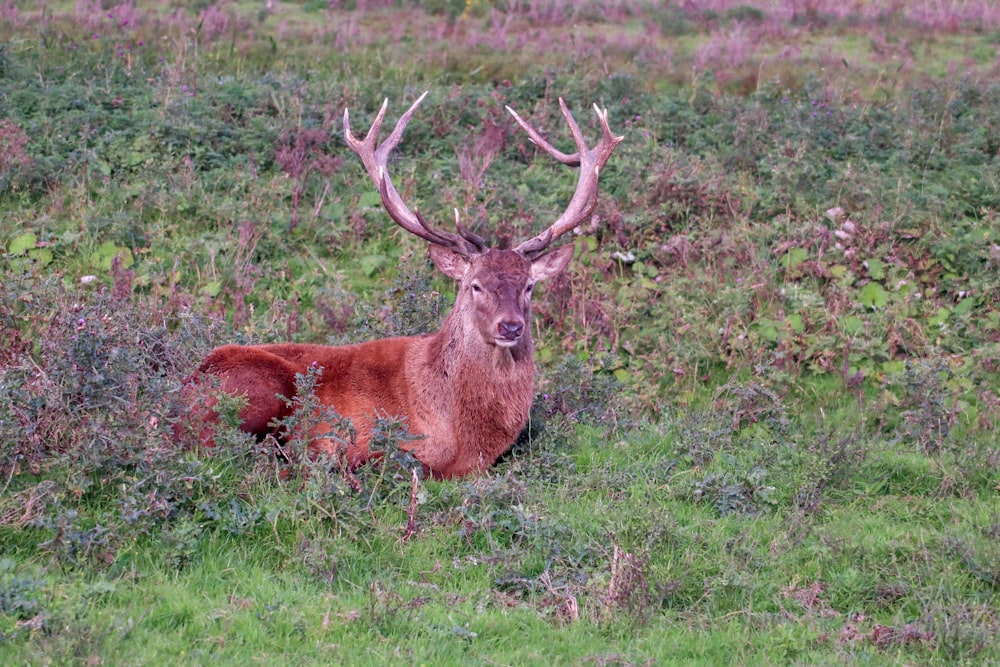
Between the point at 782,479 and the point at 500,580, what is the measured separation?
221 cm

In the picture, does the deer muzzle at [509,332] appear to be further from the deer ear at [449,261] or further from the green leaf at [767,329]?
the green leaf at [767,329]

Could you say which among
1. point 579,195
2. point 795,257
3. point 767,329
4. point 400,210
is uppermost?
point 579,195

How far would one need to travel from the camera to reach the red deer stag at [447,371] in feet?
24.7

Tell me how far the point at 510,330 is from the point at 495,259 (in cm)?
59

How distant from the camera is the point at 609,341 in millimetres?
10117

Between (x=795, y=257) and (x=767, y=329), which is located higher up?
(x=795, y=257)

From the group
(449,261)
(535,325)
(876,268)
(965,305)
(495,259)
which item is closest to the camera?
(495,259)

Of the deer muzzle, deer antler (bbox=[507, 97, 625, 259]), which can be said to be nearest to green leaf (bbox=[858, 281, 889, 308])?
deer antler (bbox=[507, 97, 625, 259])

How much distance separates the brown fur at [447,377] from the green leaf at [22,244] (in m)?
3.51

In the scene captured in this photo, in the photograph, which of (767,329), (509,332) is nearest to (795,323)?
(767,329)

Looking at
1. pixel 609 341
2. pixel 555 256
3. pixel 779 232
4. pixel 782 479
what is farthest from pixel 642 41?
pixel 782 479

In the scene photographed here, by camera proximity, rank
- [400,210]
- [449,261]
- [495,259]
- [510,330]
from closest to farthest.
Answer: [510,330], [495,259], [449,261], [400,210]

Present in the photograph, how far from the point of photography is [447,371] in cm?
780

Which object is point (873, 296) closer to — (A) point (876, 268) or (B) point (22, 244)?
(A) point (876, 268)
